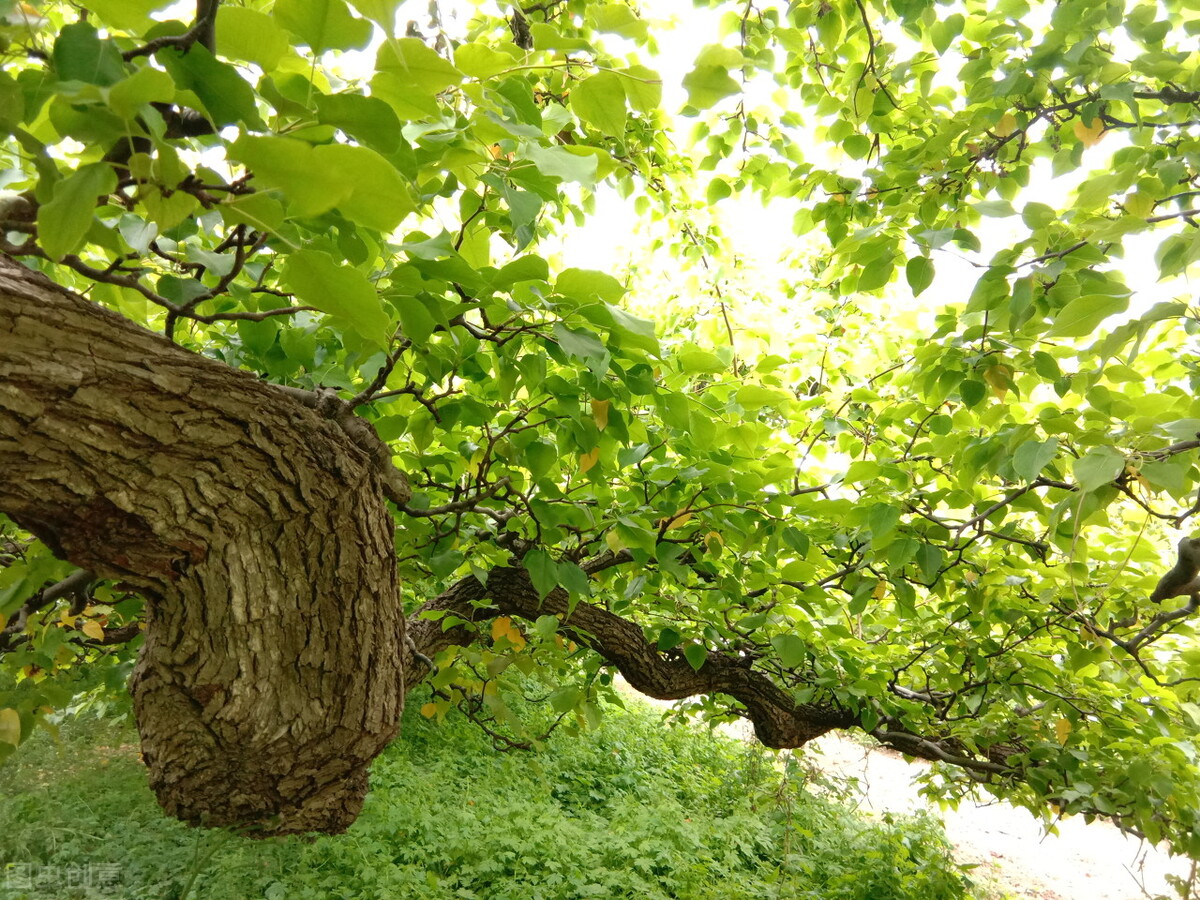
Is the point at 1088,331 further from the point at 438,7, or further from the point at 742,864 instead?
the point at 742,864

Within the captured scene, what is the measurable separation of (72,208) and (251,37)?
217 millimetres

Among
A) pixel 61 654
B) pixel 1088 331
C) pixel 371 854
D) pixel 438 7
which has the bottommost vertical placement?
pixel 371 854

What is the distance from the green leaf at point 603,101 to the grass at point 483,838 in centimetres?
309

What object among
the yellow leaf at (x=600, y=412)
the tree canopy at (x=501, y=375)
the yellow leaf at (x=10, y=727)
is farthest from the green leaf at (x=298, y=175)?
the yellow leaf at (x=10, y=727)

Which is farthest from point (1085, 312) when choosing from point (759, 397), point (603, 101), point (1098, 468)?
point (603, 101)

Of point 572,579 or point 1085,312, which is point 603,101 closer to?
point 1085,312

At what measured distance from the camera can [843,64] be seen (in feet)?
6.64

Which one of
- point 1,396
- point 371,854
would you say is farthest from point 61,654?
point 371,854

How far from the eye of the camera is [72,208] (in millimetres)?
477

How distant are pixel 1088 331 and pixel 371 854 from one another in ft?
15.6

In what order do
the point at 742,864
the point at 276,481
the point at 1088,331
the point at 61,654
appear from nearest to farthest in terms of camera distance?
the point at 1088,331 < the point at 276,481 < the point at 61,654 < the point at 742,864

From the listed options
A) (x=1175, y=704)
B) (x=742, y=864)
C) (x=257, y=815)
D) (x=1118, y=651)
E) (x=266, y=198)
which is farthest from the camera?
(x=742, y=864)

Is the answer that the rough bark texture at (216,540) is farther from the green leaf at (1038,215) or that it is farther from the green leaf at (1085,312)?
the green leaf at (1038,215)

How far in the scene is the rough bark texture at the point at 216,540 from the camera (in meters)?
0.80
